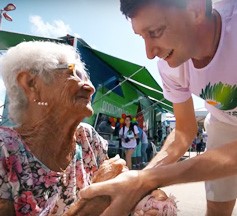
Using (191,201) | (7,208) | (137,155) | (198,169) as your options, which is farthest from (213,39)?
(137,155)

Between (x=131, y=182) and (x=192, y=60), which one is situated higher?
(x=192, y=60)

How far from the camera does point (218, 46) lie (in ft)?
5.87

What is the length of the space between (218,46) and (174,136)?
801 mm

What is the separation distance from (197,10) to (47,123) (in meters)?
0.96

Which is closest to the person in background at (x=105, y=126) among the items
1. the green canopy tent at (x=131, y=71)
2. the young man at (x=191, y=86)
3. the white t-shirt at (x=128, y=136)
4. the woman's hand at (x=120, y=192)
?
the white t-shirt at (x=128, y=136)

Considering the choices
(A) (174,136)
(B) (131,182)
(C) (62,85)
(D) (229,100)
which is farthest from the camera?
(A) (174,136)

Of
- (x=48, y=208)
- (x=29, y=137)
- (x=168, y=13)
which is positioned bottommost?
(x=48, y=208)

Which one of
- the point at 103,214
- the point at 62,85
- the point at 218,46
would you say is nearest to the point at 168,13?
the point at 218,46

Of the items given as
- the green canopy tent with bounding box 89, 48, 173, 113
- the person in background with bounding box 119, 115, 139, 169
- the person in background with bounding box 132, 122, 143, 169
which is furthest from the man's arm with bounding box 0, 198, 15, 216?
the person in background with bounding box 132, 122, 143, 169

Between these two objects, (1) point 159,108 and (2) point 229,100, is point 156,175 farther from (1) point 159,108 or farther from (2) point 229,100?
(1) point 159,108

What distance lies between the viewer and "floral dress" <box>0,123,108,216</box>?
1.61 m

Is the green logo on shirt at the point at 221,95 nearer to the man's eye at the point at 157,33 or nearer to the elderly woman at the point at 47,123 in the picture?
the man's eye at the point at 157,33

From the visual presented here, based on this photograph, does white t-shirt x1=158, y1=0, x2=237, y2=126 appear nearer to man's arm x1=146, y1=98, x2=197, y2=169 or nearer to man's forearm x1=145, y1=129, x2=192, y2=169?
man's arm x1=146, y1=98, x2=197, y2=169

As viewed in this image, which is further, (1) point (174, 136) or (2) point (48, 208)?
(1) point (174, 136)
